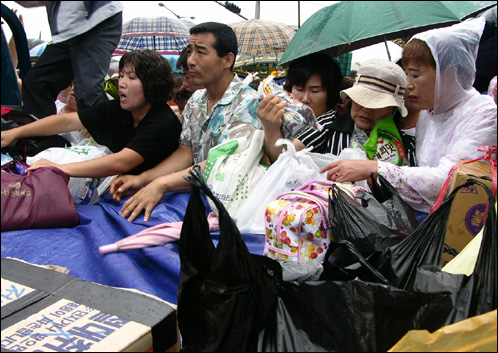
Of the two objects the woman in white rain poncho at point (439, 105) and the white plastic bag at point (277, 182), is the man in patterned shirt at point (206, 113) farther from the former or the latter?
the woman in white rain poncho at point (439, 105)

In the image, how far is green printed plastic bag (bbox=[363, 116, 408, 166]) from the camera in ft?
8.08

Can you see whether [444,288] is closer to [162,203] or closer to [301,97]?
[162,203]

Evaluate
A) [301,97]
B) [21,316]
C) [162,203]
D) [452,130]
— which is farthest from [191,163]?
[21,316]

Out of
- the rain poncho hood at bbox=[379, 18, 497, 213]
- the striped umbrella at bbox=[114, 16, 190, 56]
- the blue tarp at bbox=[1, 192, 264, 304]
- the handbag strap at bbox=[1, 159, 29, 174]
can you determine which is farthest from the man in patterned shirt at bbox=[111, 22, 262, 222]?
the striped umbrella at bbox=[114, 16, 190, 56]

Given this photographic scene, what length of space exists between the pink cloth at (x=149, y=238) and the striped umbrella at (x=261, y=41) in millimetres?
5213

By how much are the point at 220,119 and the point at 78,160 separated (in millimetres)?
930

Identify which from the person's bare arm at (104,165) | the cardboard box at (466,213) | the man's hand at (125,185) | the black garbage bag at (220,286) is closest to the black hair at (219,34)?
the person's bare arm at (104,165)

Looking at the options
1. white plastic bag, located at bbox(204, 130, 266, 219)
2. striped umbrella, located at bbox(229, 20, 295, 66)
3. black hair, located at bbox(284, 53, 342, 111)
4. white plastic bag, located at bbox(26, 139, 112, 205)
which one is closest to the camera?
white plastic bag, located at bbox(204, 130, 266, 219)

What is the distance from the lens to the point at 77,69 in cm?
301

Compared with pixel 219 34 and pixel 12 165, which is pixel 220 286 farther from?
pixel 219 34

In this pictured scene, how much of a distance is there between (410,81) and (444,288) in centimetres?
143

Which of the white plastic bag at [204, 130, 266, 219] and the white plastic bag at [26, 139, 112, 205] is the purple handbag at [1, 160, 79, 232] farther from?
the white plastic bag at [204, 130, 266, 219]

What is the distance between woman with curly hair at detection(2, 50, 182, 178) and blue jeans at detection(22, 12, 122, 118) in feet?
0.45

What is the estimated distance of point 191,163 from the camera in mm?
3033
